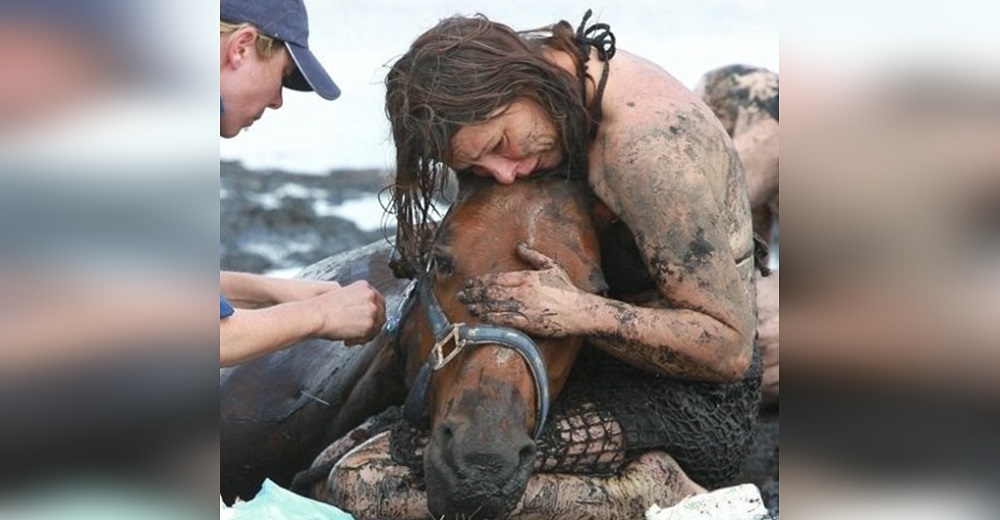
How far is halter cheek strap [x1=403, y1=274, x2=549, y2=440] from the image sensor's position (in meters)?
4.57

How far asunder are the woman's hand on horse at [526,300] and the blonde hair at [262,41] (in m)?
1.05

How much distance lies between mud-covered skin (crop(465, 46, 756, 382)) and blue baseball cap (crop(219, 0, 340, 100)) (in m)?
0.87

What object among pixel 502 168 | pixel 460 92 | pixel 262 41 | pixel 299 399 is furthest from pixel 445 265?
pixel 299 399

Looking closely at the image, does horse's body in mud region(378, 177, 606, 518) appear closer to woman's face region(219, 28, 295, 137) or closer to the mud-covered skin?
the mud-covered skin

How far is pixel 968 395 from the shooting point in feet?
9.21

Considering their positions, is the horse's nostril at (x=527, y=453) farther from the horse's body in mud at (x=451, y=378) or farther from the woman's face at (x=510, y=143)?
the woman's face at (x=510, y=143)

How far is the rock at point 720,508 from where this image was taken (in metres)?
4.81

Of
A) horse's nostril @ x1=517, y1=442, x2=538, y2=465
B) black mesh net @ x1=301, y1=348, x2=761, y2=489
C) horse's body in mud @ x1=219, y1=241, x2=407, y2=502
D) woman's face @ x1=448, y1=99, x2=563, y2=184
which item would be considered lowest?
horse's body in mud @ x1=219, y1=241, x2=407, y2=502

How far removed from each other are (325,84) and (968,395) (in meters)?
2.89

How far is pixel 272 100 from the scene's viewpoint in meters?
5.33

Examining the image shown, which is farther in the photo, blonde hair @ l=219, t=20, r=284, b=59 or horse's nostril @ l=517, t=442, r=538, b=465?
blonde hair @ l=219, t=20, r=284, b=59

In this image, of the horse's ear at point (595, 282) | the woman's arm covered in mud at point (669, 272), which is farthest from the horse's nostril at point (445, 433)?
the horse's ear at point (595, 282)

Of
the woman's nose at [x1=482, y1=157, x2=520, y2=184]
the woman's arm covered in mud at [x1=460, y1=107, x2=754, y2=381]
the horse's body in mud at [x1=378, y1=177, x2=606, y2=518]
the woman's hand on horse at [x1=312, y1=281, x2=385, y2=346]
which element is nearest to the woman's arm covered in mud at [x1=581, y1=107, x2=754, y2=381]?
the woman's arm covered in mud at [x1=460, y1=107, x2=754, y2=381]

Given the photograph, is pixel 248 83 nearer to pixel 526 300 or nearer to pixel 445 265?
pixel 445 265
